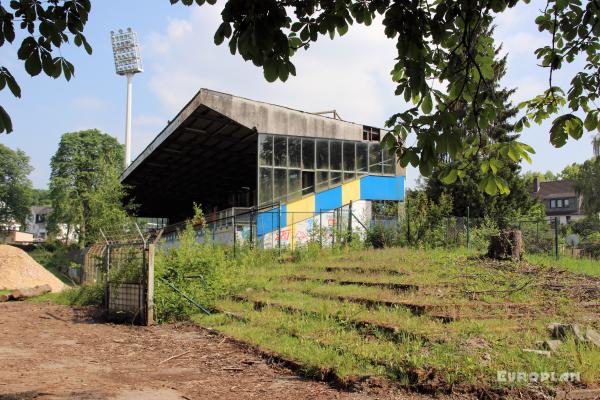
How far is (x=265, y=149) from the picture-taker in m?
26.6

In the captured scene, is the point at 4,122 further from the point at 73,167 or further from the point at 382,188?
the point at 73,167

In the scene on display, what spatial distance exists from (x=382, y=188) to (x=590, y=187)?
26513 millimetres

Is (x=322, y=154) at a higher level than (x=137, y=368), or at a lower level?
higher

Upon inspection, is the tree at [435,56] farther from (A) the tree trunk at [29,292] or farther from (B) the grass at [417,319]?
(A) the tree trunk at [29,292]

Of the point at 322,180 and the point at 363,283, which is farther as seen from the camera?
the point at 322,180

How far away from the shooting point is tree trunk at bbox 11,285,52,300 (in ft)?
67.2

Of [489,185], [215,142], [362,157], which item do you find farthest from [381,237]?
[489,185]

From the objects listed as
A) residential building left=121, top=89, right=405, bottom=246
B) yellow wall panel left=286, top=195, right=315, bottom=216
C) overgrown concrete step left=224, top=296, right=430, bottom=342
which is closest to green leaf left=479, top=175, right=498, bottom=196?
overgrown concrete step left=224, top=296, right=430, bottom=342

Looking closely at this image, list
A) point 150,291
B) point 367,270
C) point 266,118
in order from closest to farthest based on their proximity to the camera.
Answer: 1. point 150,291
2. point 367,270
3. point 266,118

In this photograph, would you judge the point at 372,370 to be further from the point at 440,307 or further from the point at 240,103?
the point at 240,103

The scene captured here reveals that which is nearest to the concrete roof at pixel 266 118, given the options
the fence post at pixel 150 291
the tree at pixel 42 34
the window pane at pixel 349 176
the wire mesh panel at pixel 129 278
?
the window pane at pixel 349 176

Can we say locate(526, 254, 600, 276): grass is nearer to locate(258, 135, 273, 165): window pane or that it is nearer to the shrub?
the shrub

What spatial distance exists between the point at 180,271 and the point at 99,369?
5.24 metres

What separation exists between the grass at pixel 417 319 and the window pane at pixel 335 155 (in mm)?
14381
